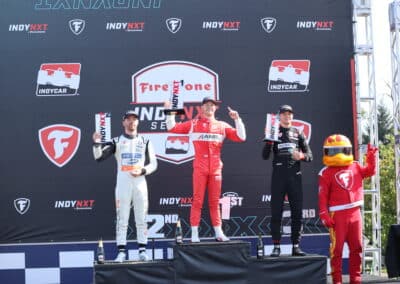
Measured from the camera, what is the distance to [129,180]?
467 centimetres

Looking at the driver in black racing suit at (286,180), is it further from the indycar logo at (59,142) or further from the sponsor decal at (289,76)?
the indycar logo at (59,142)

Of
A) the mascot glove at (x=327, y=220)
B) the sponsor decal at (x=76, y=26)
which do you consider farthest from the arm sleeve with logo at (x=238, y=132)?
the sponsor decal at (x=76, y=26)

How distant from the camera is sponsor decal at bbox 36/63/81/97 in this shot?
565 centimetres

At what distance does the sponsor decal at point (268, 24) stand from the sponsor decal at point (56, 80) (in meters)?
1.99

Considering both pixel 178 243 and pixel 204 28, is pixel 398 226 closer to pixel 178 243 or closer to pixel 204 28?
pixel 178 243

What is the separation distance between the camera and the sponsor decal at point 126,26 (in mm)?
5711


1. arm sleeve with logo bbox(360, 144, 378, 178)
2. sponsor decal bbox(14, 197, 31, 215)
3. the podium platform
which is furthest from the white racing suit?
arm sleeve with logo bbox(360, 144, 378, 178)

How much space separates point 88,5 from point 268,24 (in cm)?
185

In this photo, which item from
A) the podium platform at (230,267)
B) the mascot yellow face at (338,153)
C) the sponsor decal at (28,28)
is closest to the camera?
the podium platform at (230,267)

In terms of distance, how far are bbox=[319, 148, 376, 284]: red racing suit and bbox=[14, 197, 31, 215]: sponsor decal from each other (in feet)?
9.40

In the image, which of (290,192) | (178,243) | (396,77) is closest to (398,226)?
(290,192)

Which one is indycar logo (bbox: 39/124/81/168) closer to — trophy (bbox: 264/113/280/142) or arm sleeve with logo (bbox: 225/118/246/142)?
arm sleeve with logo (bbox: 225/118/246/142)

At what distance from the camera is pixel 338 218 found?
457 cm

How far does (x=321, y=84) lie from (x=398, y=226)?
64.7 inches
